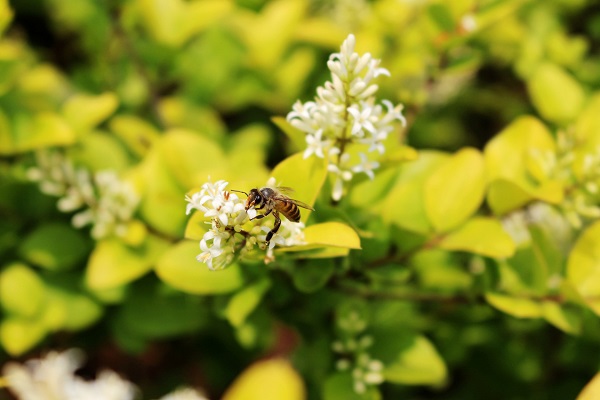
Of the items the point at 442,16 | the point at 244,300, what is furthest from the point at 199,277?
the point at 442,16

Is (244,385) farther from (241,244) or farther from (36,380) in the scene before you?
(36,380)

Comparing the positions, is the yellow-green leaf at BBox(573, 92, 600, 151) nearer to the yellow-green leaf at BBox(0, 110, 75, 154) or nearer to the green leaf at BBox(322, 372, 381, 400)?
the green leaf at BBox(322, 372, 381, 400)

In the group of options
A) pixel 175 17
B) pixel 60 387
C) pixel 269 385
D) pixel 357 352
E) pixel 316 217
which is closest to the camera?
pixel 269 385

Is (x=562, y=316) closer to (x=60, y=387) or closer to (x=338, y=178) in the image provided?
(x=338, y=178)

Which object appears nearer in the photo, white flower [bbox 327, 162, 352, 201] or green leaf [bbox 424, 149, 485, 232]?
white flower [bbox 327, 162, 352, 201]

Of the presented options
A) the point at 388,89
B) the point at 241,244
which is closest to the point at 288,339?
the point at 388,89

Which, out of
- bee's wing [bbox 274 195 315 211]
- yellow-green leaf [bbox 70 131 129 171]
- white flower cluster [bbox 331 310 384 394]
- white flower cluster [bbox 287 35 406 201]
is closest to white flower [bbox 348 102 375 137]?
white flower cluster [bbox 287 35 406 201]

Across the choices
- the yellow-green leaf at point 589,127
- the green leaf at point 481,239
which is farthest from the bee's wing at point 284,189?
the yellow-green leaf at point 589,127
